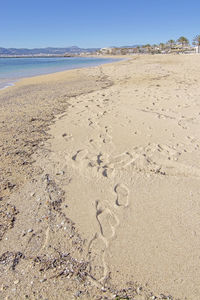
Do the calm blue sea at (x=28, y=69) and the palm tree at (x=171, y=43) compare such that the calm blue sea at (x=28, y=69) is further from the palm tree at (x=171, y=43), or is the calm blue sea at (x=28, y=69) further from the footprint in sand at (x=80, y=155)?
the palm tree at (x=171, y=43)

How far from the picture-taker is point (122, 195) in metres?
2.81

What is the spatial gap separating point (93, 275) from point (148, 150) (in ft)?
7.91

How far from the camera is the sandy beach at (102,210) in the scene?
180cm

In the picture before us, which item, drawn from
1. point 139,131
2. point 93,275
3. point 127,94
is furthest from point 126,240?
point 127,94

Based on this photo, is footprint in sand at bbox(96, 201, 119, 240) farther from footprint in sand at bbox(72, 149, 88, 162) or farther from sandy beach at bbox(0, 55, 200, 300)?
footprint in sand at bbox(72, 149, 88, 162)

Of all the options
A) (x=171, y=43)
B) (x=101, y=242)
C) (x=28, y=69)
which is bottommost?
(x=101, y=242)

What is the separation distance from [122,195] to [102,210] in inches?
14.7

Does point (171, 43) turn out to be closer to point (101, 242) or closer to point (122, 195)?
point (122, 195)

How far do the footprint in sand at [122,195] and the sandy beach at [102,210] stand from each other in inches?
0.5

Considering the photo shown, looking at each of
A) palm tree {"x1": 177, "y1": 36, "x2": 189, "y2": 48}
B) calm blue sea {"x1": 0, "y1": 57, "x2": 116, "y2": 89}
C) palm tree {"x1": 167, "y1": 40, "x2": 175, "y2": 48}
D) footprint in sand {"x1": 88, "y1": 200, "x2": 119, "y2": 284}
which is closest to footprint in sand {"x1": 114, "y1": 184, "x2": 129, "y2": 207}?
footprint in sand {"x1": 88, "y1": 200, "x2": 119, "y2": 284}

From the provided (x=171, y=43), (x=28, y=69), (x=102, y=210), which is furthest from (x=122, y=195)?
(x=171, y=43)

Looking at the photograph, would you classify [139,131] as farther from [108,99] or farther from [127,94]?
[127,94]

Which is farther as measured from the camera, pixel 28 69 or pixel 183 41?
pixel 183 41

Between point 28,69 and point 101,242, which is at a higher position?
point 28,69
